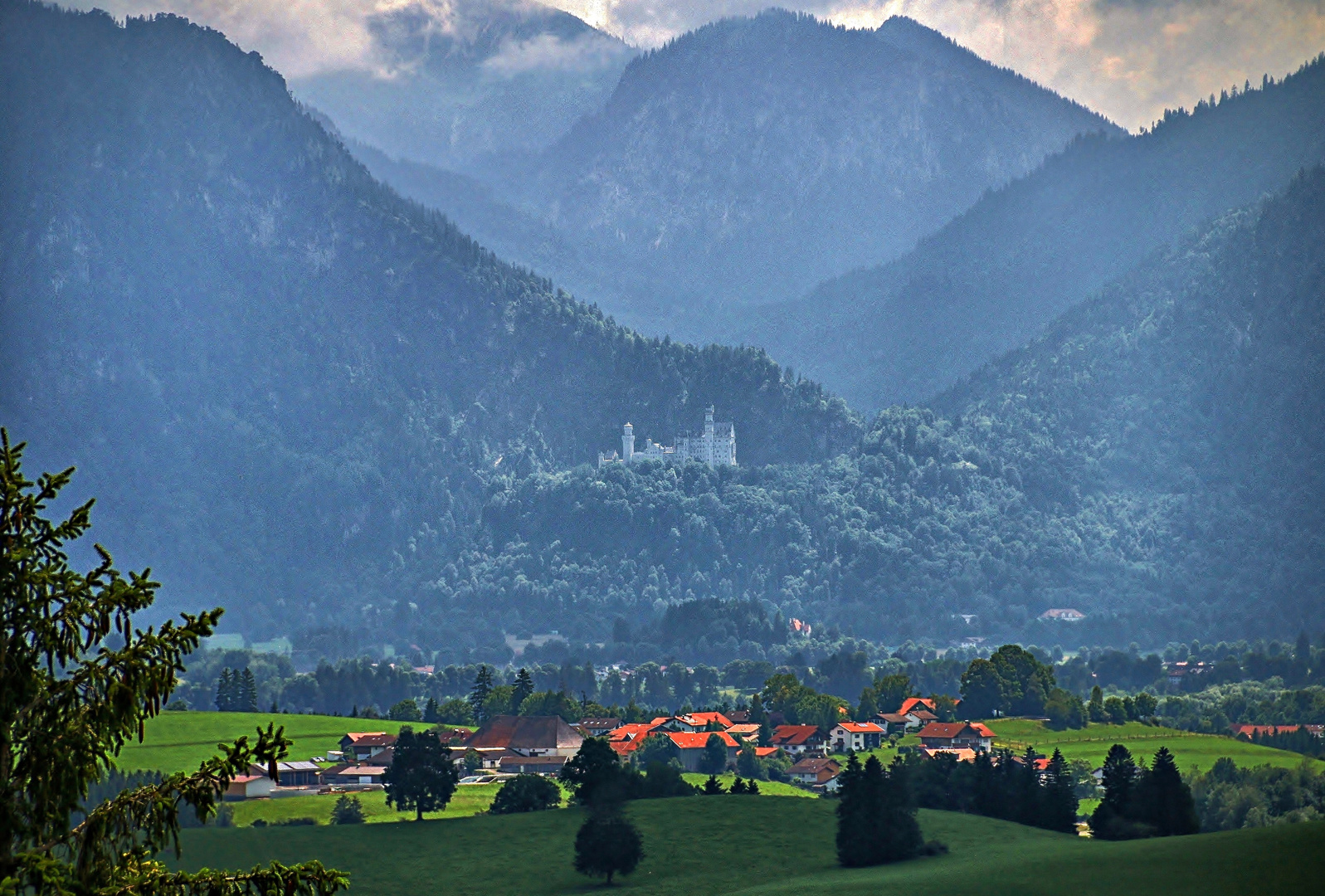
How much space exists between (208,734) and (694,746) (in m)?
41.0

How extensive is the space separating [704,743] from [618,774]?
46.1 meters

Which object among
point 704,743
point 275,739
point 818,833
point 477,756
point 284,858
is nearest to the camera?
point 275,739

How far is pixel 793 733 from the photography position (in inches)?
7008

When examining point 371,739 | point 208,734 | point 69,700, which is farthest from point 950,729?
point 69,700

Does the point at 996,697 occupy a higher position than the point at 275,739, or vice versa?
the point at 996,697

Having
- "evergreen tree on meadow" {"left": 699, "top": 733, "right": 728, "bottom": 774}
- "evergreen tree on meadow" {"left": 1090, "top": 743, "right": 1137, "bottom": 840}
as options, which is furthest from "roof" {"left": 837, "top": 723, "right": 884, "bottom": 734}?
"evergreen tree on meadow" {"left": 1090, "top": 743, "right": 1137, "bottom": 840}

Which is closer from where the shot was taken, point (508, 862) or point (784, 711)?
point (508, 862)

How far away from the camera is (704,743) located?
16712 centimetres

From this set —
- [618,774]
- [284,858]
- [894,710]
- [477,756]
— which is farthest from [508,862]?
[894,710]

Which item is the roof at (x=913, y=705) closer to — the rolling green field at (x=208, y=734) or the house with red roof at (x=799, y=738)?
the house with red roof at (x=799, y=738)

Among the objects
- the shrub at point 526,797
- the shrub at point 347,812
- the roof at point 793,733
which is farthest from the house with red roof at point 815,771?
the shrub at point 347,812

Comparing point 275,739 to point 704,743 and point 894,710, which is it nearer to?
point 704,743

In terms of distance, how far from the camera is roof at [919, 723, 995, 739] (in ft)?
566

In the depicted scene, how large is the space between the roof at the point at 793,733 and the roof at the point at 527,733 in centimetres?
1920
